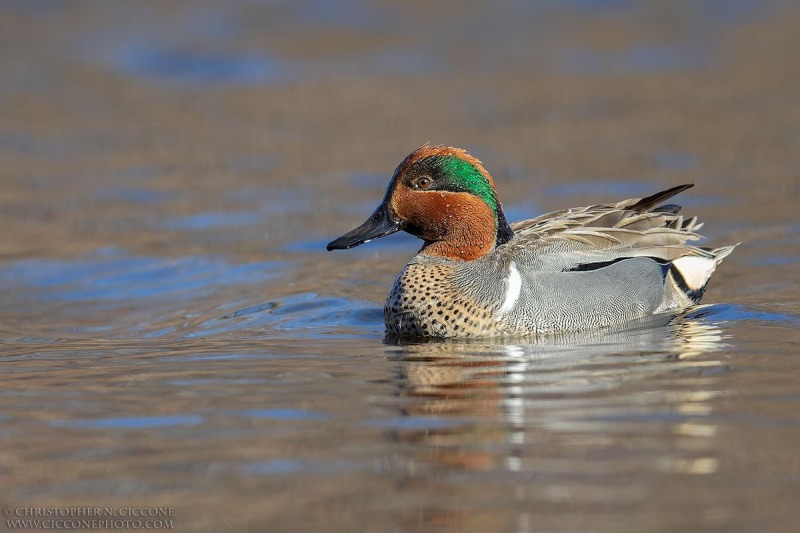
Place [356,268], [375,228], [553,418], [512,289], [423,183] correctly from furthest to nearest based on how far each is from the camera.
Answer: [356,268] → [375,228] → [423,183] → [512,289] → [553,418]

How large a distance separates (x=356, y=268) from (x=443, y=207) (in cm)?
281

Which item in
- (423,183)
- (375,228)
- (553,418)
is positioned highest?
(423,183)

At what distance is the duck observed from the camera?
326 inches

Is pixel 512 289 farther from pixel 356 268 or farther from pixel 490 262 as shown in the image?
pixel 356 268

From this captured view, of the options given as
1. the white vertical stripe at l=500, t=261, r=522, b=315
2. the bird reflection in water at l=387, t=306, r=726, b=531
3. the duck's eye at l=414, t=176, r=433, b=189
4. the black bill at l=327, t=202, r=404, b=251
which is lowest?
the bird reflection in water at l=387, t=306, r=726, b=531

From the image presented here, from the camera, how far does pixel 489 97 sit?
17047mm

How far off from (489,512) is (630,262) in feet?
13.4

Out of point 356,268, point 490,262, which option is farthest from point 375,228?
point 356,268

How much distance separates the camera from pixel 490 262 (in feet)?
27.7

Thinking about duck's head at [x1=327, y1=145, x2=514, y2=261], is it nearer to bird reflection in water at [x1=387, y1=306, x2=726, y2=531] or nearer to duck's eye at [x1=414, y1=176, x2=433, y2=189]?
duck's eye at [x1=414, y1=176, x2=433, y2=189]

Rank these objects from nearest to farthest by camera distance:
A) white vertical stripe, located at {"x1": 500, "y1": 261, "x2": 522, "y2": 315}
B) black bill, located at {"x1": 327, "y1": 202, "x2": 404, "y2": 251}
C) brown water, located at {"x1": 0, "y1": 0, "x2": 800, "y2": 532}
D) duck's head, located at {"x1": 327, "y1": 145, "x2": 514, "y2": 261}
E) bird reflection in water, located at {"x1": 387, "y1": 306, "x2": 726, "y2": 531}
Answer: bird reflection in water, located at {"x1": 387, "y1": 306, "x2": 726, "y2": 531}
brown water, located at {"x1": 0, "y1": 0, "x2": 800, "y2": 532}
white vertical stripe, located at {"x1": 500, "y1": 261, "x2": 522, "y2": 315}
duck's head, located at {"x1": 327, "y1": 145, "x2": 514, "y2": 261}
black bill, located at {"x1": 327, "y1": 202, "x2": 404, "y2": 251}

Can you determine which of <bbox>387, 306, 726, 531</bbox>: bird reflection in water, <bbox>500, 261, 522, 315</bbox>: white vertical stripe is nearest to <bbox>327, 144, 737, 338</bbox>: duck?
<bbox>500, 261, 522, 315</bbox>: white vertical stripe

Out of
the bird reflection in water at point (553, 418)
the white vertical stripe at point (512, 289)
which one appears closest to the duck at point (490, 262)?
the white vertical stripe at point (512, 289)

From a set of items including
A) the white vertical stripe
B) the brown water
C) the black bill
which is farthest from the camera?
the black bill
